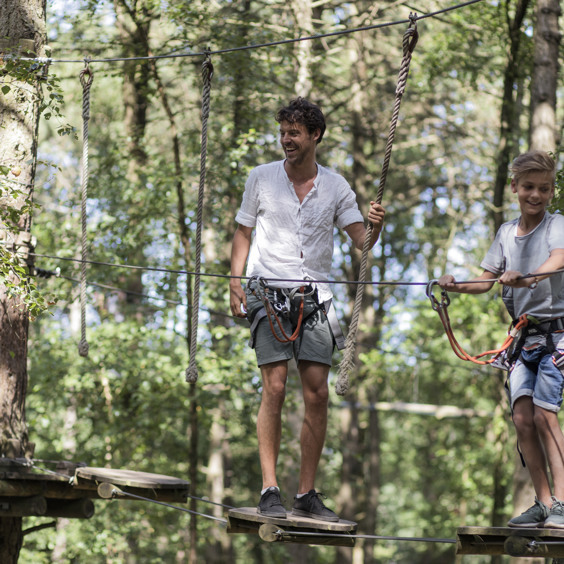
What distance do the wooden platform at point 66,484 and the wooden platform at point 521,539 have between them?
197 cm

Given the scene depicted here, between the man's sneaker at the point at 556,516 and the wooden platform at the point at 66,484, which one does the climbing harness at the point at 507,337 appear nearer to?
the man's sneaker at the point at 556,516

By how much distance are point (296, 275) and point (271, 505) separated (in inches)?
39.8

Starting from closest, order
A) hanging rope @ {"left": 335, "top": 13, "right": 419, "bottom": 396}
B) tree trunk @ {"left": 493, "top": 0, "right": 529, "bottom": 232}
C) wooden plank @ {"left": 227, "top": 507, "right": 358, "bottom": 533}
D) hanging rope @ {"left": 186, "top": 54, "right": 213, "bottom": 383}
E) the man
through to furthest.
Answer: wooden plank @ {"left": 227, "top": 507, "right": 358, "bottom": 533}
hanging rope @ {"left": 335, "top": 13, "right": 419, "bottom": 396}
the man
hanging rope @ {"left": 186, "top": 54, "right": 213, "bottom": 383}
tree trunk @ {"left": 493, "top": 0, "right": 529, "bottom": 232}

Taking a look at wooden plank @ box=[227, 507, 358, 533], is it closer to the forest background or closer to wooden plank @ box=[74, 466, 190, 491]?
wooden plank @ box=[74, 466, 190, 491]

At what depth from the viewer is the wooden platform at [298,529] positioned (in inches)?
133

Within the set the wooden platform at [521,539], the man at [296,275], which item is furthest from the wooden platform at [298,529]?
the wooden platform at [521,539]

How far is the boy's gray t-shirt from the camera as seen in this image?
3402 millimetres

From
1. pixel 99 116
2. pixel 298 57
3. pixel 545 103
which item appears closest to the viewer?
pixel 545 103

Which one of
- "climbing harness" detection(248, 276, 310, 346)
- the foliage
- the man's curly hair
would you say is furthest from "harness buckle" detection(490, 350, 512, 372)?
the foliage

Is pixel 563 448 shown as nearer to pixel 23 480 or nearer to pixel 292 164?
pixel 292 164

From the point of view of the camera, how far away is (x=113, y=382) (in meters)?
9.31

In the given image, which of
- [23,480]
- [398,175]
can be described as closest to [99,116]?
[398,175]

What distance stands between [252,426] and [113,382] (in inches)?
71.1

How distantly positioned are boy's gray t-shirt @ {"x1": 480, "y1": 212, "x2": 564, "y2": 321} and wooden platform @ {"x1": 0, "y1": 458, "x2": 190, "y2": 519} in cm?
230
